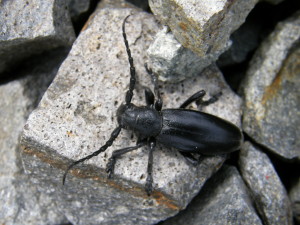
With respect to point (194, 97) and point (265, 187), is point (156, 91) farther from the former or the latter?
point (265, 187)

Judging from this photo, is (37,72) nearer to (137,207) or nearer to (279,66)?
(137,207)

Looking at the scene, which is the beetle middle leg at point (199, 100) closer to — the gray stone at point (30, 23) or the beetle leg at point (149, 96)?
the beetle leg at point (149, 96)

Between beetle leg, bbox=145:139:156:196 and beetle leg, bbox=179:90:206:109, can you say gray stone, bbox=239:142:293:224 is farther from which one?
beetle leg, bbox=145:139:156:196

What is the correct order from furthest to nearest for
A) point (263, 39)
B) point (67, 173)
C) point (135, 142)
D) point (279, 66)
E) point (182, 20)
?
point (263, 39)
point (279, 66)
point (135, 142)
point (67, 173)
point (182, 20)

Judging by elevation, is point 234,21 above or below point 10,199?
above

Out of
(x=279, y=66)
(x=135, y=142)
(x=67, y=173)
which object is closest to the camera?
(x=67, y=173)

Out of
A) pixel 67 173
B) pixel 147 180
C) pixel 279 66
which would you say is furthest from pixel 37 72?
pixel 279 66

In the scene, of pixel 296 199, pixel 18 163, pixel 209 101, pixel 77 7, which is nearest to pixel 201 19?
pixel 209 101

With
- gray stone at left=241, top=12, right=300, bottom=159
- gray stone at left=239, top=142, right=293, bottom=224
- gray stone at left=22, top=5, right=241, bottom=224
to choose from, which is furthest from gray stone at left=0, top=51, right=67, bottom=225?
gray stone at left=241, top=12, right=300, bottom=159
